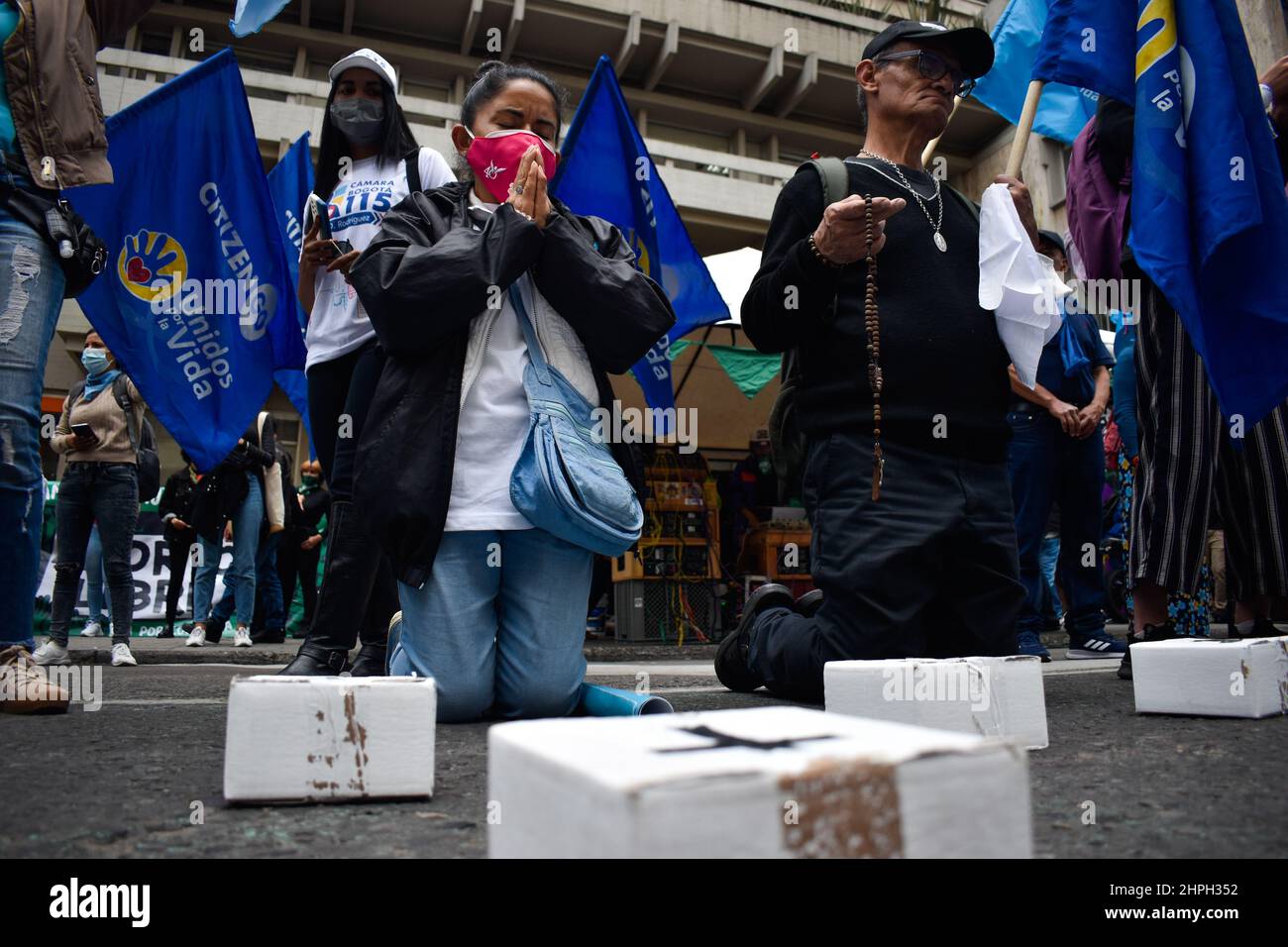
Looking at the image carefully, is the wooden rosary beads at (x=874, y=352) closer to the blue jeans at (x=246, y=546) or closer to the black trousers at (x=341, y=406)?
the black trousers at (x=341, y=406)

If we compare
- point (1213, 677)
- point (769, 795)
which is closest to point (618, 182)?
point (1213, 677)

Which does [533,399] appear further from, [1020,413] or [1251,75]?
[1020,413]

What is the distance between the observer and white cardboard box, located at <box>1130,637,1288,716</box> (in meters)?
2.12

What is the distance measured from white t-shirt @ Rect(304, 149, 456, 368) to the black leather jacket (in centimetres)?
66

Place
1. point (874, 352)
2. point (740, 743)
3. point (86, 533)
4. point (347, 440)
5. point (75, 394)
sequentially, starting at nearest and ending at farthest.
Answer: point (740, 743) < point (874, 352) < point (347, 440) < point (86, 533) < point (75, 394)

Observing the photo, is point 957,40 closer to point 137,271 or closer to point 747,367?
point 137,271

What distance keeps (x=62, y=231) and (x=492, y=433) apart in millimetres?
1243

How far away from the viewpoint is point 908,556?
7.31 ft

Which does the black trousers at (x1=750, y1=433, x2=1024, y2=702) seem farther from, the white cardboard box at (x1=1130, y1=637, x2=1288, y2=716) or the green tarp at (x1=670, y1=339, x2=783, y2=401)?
the green tarp at (x1=670, y1=339, x2=783, y2=401)
